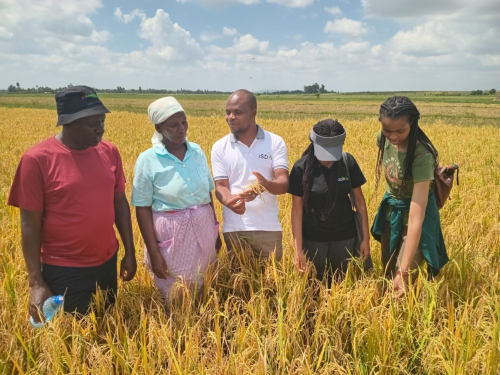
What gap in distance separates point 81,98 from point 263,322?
1.67 m

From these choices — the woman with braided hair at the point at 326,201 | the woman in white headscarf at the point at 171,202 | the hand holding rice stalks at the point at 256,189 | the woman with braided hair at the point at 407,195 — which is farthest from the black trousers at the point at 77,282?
the woman with braided hair at the point at 407,195

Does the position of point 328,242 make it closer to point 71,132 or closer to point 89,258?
point 89,258

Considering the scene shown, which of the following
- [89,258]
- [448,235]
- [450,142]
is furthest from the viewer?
[450,142]

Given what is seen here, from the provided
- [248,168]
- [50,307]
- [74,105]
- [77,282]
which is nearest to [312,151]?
[248,168]

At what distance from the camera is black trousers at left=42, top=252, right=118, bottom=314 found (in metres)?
2.04

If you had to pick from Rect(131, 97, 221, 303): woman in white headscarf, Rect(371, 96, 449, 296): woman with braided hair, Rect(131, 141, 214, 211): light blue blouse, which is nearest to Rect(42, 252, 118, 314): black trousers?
Rect(131, 97, 221, 303): woman in white headscarf

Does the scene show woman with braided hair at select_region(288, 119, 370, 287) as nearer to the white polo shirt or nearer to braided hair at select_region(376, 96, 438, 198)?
the white polo shirt

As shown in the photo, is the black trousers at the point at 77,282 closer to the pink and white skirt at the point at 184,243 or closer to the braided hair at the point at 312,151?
the pink and white skirt at the point at 184,243

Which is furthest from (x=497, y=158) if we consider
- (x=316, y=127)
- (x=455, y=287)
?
(x=316, y=127)

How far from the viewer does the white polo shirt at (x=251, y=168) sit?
8.64 ft

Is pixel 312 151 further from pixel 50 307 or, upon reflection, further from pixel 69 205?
pixel 50 307

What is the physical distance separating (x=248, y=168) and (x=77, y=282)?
1.33m

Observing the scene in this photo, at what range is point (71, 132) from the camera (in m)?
1.94

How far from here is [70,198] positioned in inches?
76.9
